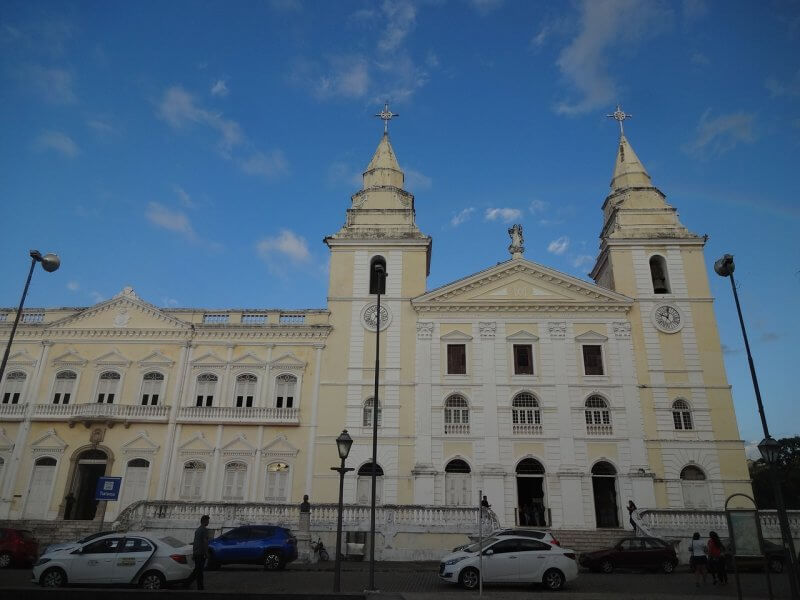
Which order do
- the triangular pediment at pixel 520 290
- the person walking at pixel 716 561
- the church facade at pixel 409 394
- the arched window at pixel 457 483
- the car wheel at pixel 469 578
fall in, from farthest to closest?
the triangular pediment at pixel 520 290 < the church facade at pixel 409 394 < the arched window at pixel 457 483 < the person walking at pixel 716 561 < the car wheel at pixel 469 578

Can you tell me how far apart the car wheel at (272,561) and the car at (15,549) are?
8073mm

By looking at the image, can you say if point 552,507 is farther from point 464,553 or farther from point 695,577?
point 464,553

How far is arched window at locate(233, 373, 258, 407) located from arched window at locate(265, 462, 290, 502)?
373cm

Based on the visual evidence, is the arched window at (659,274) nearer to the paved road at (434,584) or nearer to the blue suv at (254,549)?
the paved road at (434,584)

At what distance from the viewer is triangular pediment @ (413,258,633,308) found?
3266cm

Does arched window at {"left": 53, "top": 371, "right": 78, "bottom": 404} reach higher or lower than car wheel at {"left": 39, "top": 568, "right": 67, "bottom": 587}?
higher

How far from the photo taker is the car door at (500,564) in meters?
16.9

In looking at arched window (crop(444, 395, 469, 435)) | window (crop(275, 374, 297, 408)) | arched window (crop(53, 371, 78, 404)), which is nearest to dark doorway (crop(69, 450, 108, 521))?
→ arched window (crop(53, 371, 78, 404))

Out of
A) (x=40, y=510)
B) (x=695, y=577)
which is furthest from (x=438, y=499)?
(x=40, y=510)

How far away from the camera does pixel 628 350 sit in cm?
3170

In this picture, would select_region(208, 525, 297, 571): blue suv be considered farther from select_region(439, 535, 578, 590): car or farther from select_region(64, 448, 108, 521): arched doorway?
select_region(64, 448, 108, 521): arched doorway

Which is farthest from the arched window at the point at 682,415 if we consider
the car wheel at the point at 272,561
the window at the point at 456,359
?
the car wheel at the point at 272,561

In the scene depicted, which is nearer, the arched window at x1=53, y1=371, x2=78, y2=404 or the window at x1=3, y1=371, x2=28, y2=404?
the arched window at x1=53, y1=371, x2=78, y2=404

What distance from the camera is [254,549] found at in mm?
19844
